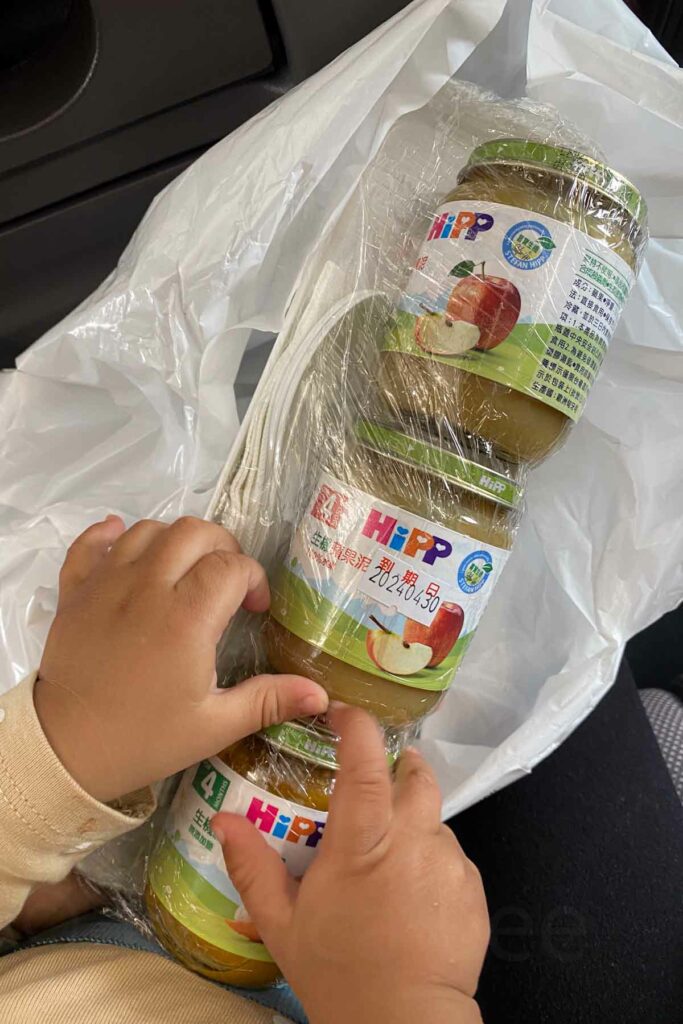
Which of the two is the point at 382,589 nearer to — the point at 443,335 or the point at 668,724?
the point at 443,335

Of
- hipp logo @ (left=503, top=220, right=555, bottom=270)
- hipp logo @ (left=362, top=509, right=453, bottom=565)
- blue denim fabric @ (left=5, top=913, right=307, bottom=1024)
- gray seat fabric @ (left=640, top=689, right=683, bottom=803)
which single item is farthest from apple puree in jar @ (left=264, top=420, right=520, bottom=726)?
gray seat fabric @ (left=640, top=689, right=683, bottom=803)

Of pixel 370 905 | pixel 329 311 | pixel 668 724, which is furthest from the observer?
pixel 668 724

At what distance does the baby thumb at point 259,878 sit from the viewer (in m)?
0.46

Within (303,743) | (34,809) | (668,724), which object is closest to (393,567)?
(303,743)

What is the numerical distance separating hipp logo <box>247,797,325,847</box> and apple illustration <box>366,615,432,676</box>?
0.10 meters

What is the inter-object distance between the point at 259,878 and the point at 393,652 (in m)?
0.14

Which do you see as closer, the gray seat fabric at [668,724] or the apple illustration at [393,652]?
the apple illustration at [393,652]

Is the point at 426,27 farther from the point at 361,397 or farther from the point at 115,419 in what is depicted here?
the point at 115,419

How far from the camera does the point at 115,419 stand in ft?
2.07

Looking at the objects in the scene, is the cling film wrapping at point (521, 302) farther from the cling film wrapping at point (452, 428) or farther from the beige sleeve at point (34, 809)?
the beige sleeve at point (34, 809)

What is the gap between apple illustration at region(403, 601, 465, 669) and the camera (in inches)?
18.5

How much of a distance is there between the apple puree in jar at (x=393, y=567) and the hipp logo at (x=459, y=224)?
4.4 inches

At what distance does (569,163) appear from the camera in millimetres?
475

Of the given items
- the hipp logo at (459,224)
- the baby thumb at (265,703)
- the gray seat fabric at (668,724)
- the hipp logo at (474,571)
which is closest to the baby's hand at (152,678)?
the baby thumb at (265,703)
